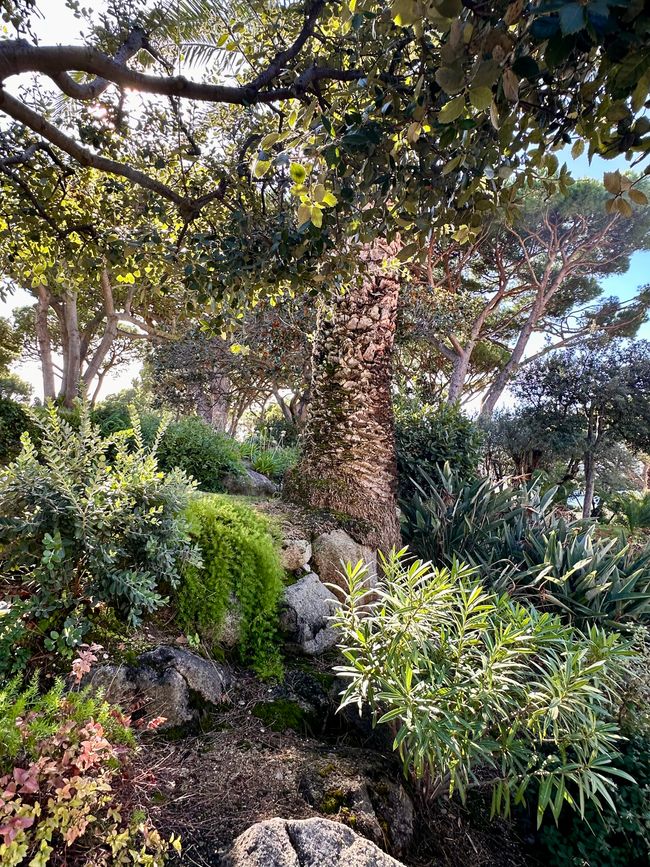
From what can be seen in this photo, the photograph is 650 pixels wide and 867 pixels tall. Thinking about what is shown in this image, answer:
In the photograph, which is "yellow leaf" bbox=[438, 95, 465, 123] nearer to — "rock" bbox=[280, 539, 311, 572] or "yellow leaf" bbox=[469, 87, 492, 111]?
"yellow leaf" bbox=[469, 87, 492, 111]

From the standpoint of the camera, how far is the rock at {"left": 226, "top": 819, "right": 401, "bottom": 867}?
154cm

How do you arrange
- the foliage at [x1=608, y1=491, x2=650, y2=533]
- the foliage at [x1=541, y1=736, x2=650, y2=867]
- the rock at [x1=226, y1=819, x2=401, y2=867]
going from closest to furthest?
the rock at [x1=226, y1=819, x2=401, y2=867] → the foliage at [x1=541, y1=736, x2=650, y2=867] → the foliage at [x1=608, y1=491, x2=650, y2=533]

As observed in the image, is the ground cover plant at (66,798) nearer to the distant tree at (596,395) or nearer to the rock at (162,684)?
the rock at (162,684)

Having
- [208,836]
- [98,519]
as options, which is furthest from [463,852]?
[98,519]

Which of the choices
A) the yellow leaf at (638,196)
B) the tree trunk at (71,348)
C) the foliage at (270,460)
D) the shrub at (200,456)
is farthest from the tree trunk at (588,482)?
the tree trunk at (71,348)

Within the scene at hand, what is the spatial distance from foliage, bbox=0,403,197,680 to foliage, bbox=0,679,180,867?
1.94 ft

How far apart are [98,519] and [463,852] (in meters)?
2.50

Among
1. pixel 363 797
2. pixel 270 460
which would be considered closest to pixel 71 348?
pixel 270 460

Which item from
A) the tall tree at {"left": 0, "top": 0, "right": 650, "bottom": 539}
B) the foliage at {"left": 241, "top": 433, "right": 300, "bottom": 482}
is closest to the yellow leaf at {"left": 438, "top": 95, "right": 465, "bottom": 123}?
the tall tree at {"left": 0, "top": 0, "right": 650, "bottom": 539}

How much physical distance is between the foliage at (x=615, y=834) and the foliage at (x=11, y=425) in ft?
25.6

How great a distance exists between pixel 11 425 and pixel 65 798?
27.2 feet

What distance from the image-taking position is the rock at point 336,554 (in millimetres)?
3943

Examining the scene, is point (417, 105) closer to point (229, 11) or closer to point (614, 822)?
point (614, 822)

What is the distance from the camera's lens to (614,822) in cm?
239
